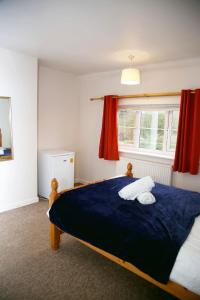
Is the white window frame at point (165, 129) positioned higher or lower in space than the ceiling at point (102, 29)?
lower

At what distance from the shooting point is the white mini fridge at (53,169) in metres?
3.98

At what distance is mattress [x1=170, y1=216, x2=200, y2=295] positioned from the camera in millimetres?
1483

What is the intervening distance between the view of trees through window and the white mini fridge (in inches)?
45.9

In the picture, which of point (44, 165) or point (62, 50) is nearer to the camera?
point (62, 50)

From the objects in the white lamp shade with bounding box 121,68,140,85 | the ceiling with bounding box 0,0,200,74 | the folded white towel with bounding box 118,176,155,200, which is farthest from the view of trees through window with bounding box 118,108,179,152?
the folded white towel with bounding box 118,176,155,200

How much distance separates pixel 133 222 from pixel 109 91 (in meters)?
3.04

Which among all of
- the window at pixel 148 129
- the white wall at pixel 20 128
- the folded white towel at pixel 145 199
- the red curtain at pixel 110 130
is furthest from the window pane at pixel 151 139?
the white wall at pixel 20 128

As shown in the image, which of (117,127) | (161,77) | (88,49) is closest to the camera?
(88,49)

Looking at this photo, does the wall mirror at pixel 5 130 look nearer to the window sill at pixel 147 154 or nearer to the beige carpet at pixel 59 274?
the beige carpet at pixel 59 274

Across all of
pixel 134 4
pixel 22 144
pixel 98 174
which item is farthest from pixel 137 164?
pixel 134 4

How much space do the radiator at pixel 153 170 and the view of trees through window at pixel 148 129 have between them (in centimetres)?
35

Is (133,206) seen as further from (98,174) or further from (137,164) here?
(98,174)

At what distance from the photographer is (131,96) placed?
3.98m

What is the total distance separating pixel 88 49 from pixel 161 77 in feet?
4.35
